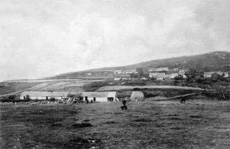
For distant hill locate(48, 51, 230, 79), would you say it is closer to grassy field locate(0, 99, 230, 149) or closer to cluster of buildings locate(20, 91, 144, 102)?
cluster of buildings locate(20, 91, 144, 102)

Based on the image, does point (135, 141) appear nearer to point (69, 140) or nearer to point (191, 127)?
point (69, 140)

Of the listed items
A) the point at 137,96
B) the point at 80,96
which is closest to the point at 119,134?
the point at 137,96

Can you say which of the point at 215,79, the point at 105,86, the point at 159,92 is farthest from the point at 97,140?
the point at 215,79

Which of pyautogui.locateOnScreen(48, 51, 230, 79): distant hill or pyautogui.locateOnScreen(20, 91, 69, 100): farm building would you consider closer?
pyautogui.locateOnScreen(20, 91, 69, 100): farm building

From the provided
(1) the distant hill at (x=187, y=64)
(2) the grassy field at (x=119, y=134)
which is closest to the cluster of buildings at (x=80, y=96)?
(1) the distant hill at (x=187, y=64)

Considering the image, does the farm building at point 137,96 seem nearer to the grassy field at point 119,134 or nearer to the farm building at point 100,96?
the farm building at point 100,96

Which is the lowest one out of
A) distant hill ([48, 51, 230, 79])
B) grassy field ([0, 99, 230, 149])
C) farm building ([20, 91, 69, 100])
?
grassy field ([0, 99, 230, 149])

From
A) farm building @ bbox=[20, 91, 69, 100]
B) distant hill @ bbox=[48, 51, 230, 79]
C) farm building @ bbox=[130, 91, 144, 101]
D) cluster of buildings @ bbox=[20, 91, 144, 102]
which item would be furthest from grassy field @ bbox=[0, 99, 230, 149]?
distant hill @ bbox=[48, 51, 230, 79]
